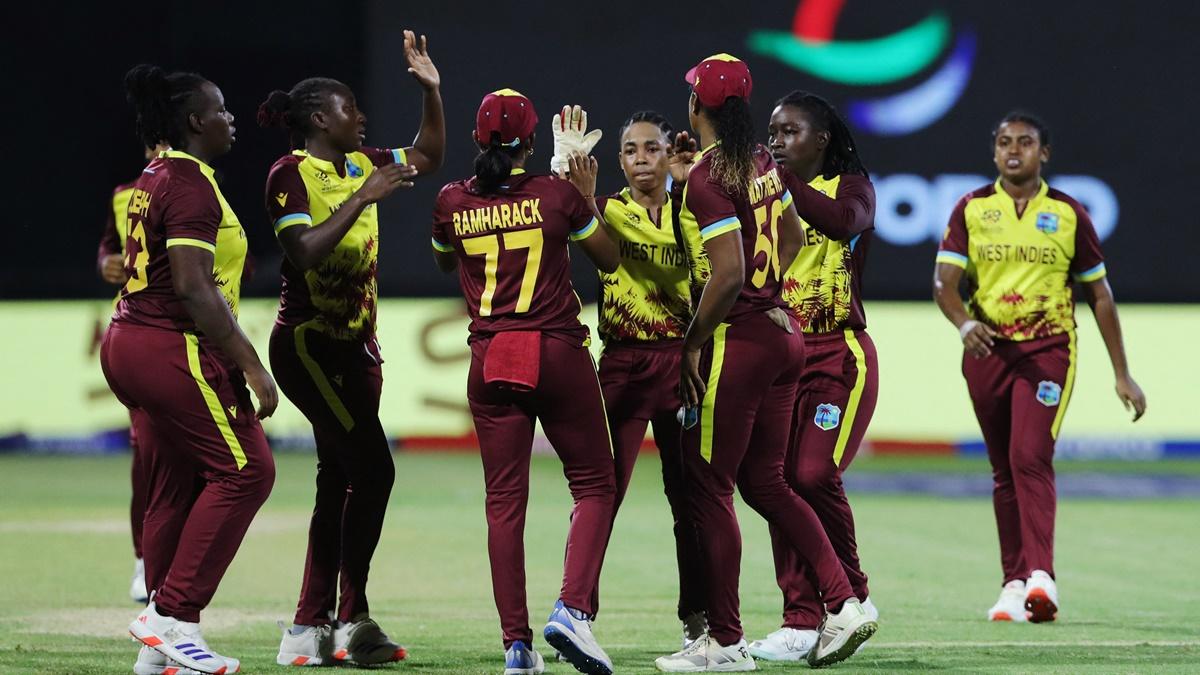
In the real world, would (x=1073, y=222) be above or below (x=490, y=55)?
below

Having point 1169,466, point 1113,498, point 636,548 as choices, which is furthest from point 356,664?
point 1169,466

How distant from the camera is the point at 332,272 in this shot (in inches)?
253

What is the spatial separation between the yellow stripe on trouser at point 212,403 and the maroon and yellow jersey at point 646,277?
1583mm

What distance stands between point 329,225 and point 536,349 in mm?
913

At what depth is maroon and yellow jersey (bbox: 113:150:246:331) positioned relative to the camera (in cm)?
581

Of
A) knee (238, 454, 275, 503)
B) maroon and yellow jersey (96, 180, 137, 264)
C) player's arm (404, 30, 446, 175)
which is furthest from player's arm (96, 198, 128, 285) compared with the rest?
knee (238, 454, 275, 503)

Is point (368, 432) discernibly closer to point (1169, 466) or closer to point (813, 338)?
point (813, 338)

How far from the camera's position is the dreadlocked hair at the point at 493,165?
5.90 meters

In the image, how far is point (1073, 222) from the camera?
8.27 m

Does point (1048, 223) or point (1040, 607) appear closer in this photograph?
point (1040, 607)

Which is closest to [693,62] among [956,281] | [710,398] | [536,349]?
[956,281]

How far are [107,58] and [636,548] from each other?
819 cm

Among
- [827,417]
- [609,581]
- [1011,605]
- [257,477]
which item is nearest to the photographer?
[257,477]

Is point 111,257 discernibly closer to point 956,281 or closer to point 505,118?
point 505,118
